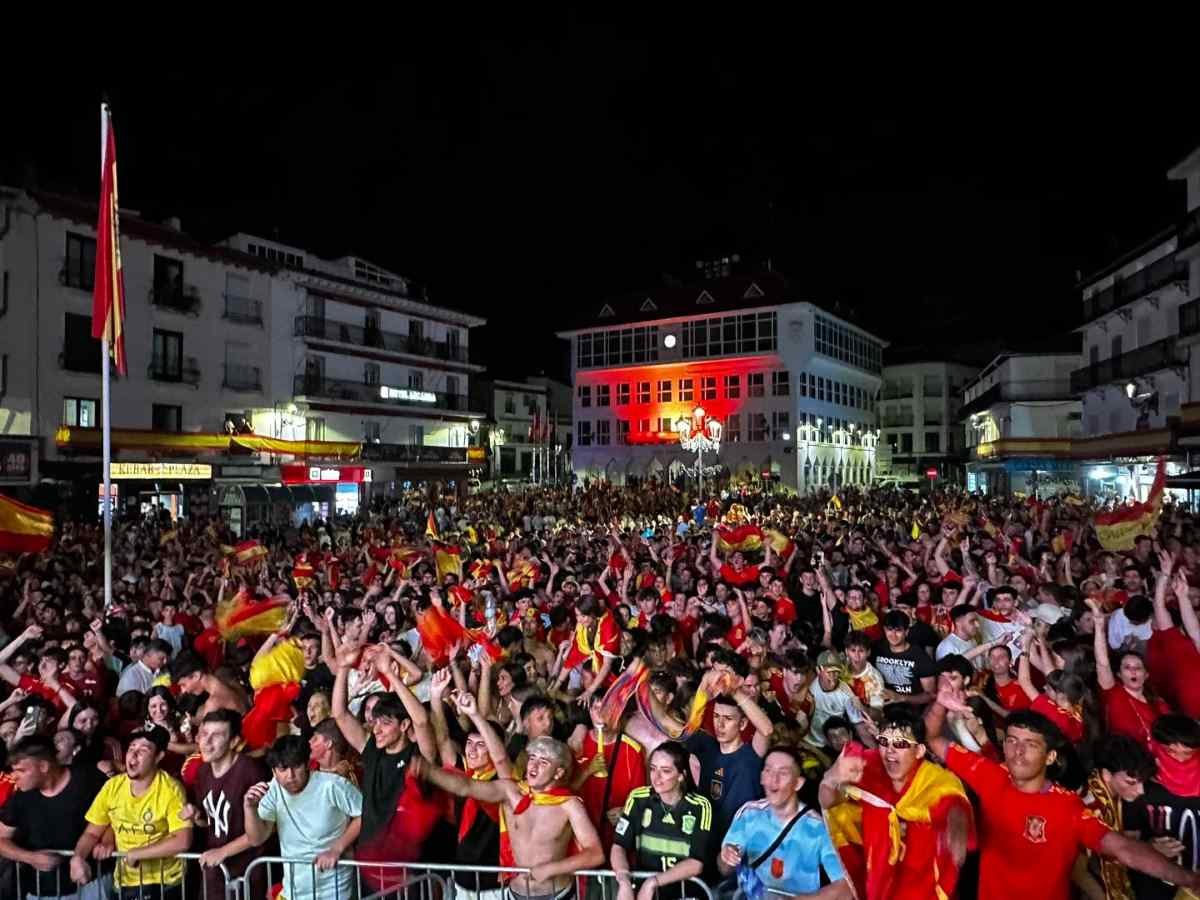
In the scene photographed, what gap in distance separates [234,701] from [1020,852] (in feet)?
17.0

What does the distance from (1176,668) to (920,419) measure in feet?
219

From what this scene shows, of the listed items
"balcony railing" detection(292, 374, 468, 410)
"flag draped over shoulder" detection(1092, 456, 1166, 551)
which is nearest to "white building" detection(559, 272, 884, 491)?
"balcony railing" detection(292, 374, 468, 410)

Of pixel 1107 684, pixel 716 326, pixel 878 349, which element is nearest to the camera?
pixel 1107 684

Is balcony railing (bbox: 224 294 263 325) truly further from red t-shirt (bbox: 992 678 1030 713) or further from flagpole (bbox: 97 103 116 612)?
red t-shirt (bbox: 992 678 1030 713)

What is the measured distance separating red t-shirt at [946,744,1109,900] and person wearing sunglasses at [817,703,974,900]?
173mm

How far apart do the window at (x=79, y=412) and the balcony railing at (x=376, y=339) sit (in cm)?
1006

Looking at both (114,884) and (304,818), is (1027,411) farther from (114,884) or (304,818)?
(114,884)

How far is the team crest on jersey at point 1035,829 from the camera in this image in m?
3.99

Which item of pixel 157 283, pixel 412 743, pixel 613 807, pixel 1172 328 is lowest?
pixel 613 807

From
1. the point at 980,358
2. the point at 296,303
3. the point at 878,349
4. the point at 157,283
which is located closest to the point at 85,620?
the point at 157,283

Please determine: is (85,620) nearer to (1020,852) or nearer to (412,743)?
(412,743)

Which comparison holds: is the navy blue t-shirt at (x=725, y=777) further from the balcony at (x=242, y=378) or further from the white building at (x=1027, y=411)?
the white building at (x=1027, y=411)

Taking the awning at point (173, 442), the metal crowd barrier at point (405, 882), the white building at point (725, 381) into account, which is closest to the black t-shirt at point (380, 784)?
the metal crowd barrier at point (405, 882)

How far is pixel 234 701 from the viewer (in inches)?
254
